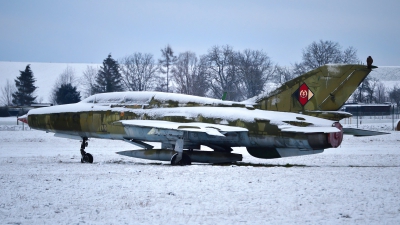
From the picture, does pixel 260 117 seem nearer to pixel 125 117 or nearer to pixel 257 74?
pixel 125 117

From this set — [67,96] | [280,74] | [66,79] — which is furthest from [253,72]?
[66,79]

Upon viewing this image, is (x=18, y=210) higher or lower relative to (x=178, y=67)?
lower

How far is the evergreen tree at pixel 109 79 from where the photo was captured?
60.7 meters

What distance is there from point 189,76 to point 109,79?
9.58m

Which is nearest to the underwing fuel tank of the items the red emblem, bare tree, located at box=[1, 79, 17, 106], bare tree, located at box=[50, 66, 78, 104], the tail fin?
the tail fin

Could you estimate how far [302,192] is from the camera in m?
10.4

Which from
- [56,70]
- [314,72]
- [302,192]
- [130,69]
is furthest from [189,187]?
[56,70]

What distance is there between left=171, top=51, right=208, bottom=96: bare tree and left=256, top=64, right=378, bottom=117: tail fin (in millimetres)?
42402

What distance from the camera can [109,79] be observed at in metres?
61.8

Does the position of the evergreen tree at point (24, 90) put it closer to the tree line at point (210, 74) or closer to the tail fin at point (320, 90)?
the tree line at point (210, 74)

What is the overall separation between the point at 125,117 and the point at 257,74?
48.9 meters

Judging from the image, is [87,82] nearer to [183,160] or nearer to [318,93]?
[183,160]

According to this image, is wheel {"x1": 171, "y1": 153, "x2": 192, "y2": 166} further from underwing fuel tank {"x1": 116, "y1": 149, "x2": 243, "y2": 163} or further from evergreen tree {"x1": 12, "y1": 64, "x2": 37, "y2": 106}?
evergreen tree {"x1": 12, "y1": 64, "x2": 37, "y2": 106}

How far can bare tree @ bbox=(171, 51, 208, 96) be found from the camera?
6103cm
